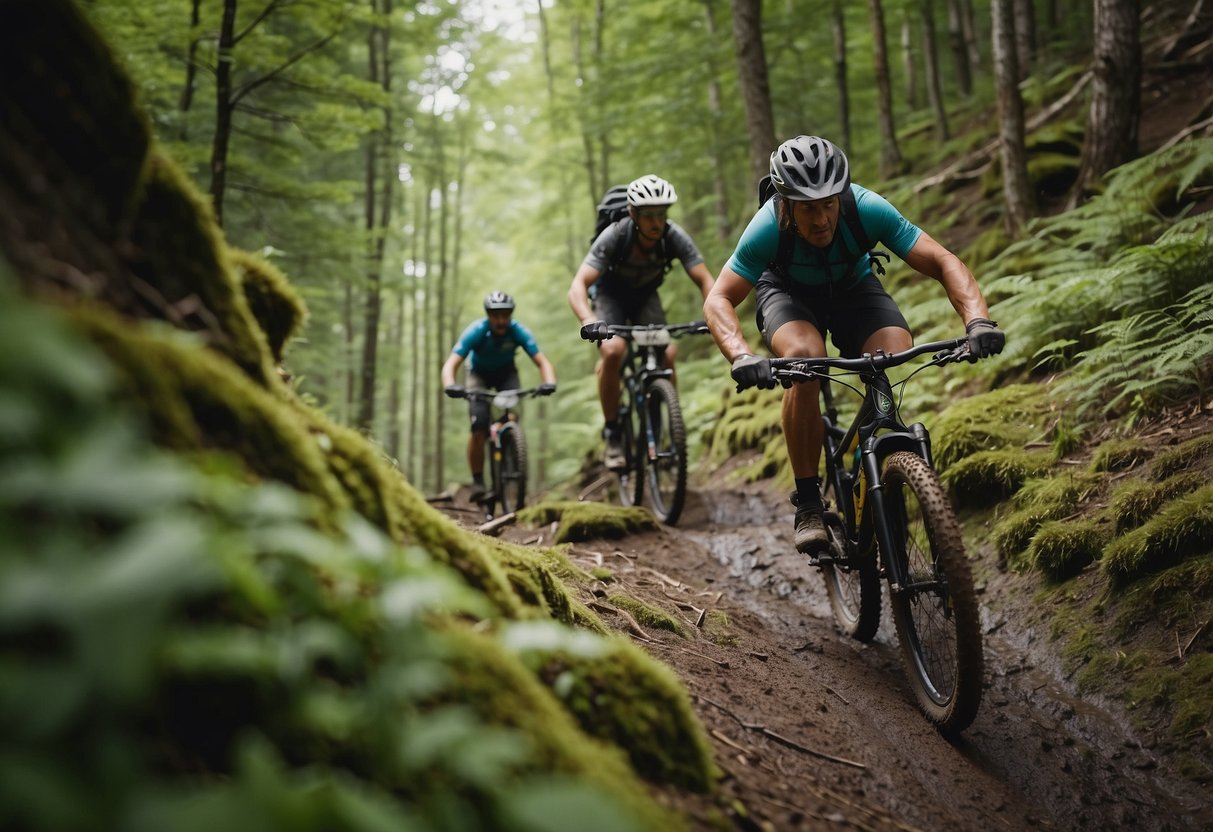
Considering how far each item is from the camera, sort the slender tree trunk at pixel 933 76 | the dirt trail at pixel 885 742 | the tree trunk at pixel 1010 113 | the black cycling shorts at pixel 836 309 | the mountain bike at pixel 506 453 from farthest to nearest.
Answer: the slender tree trunk at pixel 933 76 → the mountain bike at pixel 506 453 → the tree trunk at pixel 1010 113 → the black cycling shorts at pixel 836 309 → the dirt trail at pixel 885 742

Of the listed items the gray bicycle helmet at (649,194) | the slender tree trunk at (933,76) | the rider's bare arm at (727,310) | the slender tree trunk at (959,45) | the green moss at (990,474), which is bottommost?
the green moss at (990,474)

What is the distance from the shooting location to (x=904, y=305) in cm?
971

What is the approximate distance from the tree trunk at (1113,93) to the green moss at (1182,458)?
Result: 199 inches

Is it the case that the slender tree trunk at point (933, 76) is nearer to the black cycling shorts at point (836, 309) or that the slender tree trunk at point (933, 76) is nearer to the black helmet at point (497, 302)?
the black helmet at point (497, 302)

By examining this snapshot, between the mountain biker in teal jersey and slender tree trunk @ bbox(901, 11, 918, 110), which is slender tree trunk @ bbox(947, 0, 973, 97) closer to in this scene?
slender tree trunk @ bbox(901, 11, 918, 110)

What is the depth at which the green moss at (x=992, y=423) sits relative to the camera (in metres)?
5.66

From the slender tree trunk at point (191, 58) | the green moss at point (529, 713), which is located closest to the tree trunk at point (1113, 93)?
the green moss at point (529, 713)

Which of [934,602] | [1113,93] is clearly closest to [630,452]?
[934,602]

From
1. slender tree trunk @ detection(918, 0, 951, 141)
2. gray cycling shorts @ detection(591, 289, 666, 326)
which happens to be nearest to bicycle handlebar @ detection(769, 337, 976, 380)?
gray cycling shorts @ detection(591, 289, 666, 326)

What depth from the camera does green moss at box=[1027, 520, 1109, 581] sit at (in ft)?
14.0

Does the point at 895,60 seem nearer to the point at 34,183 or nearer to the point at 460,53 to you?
the point at 460,53

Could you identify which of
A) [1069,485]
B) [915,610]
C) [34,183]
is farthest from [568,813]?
[1069,485]

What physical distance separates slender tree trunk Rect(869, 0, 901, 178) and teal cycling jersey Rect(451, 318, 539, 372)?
9015 millimetres

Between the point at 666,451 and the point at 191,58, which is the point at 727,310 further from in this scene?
the point at 191,58
